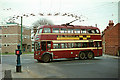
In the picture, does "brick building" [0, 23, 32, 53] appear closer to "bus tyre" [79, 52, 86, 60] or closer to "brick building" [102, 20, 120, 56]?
"brick building" [102, 20, 120, 56]

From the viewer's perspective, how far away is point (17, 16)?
30000mm

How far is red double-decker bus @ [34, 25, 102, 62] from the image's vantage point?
18688 mm

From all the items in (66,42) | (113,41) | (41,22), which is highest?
(41,22)

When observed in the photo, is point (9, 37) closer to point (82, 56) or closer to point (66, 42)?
point (66, 42)

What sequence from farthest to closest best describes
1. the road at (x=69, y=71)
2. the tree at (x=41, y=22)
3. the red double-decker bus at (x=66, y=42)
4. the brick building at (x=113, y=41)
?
1. the tree at (x=41, y=22)
2. the brick building at (x=113, y=41)
3. the red double-decker bus at (x=66, y=42)
4. the road at (x=69, y=71)

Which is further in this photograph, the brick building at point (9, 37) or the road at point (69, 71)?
the brick building at point (9, 37)

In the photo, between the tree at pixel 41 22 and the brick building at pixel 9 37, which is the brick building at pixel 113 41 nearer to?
the brick building at pixel 9 37

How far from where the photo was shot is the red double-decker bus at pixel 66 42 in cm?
1869

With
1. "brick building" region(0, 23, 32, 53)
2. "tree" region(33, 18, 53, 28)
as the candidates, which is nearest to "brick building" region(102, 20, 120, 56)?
"brick building" region(0, 23, 32, 53)

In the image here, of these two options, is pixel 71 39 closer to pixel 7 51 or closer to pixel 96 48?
pixel 96 48

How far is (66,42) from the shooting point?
64.5 ft

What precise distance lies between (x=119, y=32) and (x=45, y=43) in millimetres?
15849

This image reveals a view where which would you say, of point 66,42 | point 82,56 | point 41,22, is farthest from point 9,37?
point 82,56

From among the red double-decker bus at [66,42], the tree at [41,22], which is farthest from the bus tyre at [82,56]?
the tree at [41,22]
